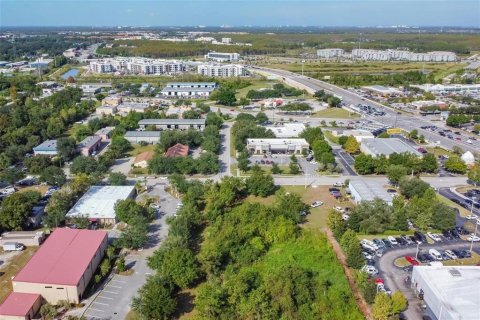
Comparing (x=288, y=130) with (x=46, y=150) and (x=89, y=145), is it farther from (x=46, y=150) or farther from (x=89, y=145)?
(x=46, y=150)

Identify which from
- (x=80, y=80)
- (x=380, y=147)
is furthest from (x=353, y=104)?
(x=80, y=80)

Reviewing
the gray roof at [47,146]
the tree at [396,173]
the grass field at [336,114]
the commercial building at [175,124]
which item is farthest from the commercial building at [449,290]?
the grass field at [336,114]

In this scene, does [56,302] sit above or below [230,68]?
below

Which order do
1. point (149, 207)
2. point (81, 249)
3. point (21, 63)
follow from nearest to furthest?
point (81, 249), point (149, 207), point (21, 63)

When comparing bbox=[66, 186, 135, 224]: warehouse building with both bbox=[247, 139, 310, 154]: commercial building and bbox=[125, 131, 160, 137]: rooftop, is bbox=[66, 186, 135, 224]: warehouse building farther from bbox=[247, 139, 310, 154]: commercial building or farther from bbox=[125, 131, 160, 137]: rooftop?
bbox=[247, 139, 310, 154]: commercial building

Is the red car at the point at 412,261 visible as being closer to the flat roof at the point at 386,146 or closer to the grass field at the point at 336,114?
the flat roof at the point at 386,146

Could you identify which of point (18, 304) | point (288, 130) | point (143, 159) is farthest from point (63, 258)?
point (288, 130)

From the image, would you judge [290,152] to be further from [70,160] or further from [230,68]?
[230,68]
